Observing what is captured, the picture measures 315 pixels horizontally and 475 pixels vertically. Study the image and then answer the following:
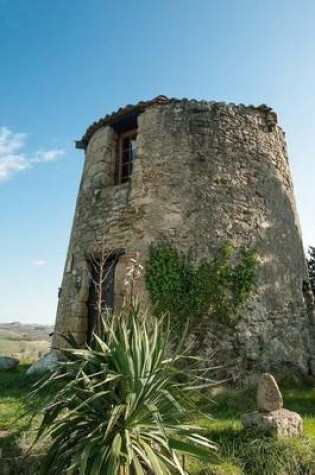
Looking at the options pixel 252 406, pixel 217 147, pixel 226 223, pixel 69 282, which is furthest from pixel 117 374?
pixel 217 147

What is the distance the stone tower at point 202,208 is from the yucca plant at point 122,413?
312cm

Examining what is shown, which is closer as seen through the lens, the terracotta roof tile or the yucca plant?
the yucca plant

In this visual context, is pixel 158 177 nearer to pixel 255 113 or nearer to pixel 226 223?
pixel 226 223

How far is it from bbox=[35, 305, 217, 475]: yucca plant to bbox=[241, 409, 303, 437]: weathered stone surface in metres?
1.03

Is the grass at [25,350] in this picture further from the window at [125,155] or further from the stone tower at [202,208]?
the window at [125,155]

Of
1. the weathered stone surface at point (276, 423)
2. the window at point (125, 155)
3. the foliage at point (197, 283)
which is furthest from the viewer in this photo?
the window at point (125, 155)

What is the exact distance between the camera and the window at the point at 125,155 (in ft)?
26.4

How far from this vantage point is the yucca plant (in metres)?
2.72

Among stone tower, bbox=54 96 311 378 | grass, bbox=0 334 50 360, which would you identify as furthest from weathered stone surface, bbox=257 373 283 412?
grass, bbox=0 334 50 360

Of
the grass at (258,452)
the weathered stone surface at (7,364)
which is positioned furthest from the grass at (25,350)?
the grass at (258,452)

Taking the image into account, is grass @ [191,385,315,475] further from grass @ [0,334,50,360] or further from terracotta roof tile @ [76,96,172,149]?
grass @ [0,334,50,360]

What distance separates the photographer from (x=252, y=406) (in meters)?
5.25

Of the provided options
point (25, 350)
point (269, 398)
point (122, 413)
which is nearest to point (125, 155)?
point (269, 398)

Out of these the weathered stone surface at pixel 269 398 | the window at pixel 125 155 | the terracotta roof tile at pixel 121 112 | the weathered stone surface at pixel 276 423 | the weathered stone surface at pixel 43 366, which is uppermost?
the terracotta roof tile at pixel 121 112
